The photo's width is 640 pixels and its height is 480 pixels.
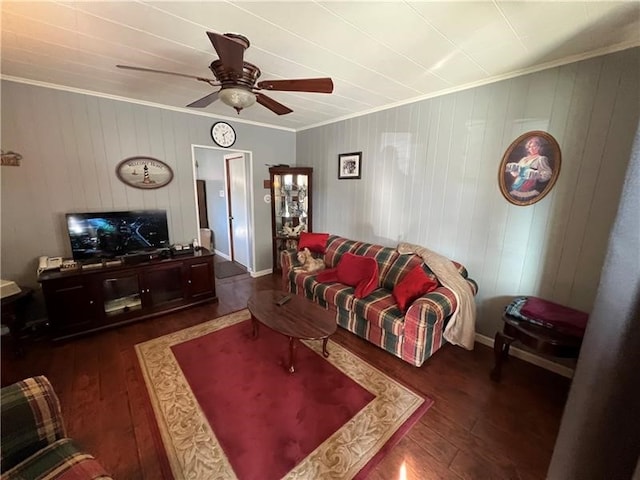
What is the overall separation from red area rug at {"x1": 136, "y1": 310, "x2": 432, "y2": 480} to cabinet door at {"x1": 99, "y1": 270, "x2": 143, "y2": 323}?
0.61m

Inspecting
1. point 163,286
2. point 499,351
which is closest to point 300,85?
point 499,351

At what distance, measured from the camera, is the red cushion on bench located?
1836 mm

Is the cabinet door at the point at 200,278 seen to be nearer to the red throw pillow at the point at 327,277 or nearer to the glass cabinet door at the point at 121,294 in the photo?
the glass cabinet door at the point at 121,294

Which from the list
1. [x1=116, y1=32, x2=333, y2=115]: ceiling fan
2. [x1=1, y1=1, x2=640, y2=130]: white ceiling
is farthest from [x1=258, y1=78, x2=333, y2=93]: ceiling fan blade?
[x1=1, y1=1, x2=640, y2=130]: white ceiling

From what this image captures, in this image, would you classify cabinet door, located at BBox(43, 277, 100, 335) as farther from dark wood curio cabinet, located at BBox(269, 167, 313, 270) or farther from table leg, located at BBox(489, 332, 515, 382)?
table leg, located at BBox(489, 332, 515, 382)

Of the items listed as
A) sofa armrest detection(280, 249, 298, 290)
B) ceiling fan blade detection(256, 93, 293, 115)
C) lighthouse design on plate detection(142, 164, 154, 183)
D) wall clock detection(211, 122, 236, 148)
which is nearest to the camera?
ceiling fan blade detection(256, 93, 293, 115)

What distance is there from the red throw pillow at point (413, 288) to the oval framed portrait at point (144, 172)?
3.24 metres

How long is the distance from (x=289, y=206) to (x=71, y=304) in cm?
302

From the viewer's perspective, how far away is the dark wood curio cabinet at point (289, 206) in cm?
430

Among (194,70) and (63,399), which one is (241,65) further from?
(63,399)

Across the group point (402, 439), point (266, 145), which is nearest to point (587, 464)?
point (402, 439)

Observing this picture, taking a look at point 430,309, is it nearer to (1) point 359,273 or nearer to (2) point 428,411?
(2) point 428,411

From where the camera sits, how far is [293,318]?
2256 mm

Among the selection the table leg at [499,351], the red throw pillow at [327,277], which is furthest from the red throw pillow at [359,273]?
the table leg at [499,351]
